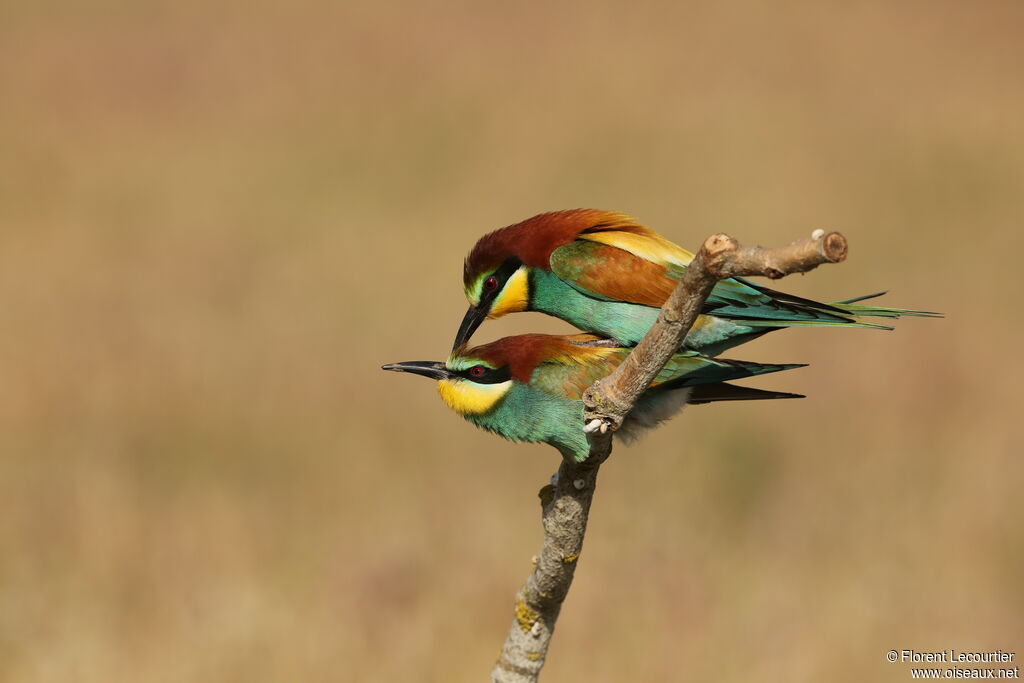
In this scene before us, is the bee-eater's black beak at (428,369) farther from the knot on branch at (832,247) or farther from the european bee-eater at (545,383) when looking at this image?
the knot on branch at (832,247)

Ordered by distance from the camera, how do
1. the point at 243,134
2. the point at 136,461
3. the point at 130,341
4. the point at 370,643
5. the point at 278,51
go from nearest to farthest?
the point at 370,643, the point at 136,461, the point at 130,341, the point at 243,134, the point at 278,51

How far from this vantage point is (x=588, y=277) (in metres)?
3.34

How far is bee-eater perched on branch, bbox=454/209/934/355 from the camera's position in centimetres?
331

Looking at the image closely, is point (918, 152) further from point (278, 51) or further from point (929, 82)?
point (278, 51)

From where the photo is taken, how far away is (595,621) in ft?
17.7

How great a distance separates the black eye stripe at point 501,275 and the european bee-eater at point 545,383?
0.77 feet

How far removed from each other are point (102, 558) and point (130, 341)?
8.57 feet

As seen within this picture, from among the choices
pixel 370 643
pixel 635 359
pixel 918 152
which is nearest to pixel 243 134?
pixel 918 152

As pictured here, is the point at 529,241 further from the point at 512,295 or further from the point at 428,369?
the point at 428,369

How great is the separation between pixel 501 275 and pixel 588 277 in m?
0.23

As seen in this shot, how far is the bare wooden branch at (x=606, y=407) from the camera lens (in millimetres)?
2056

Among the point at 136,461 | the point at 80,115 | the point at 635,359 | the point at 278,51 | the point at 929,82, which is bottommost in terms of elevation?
the point at 136,461

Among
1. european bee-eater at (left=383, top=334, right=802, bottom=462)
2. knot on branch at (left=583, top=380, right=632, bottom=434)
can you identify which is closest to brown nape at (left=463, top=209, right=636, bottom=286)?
european bee-eater at (left=383, top=334, right=802, bottom=462)

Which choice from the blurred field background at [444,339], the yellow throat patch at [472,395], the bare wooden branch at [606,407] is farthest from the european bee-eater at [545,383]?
the blurred field background at [444,339]
